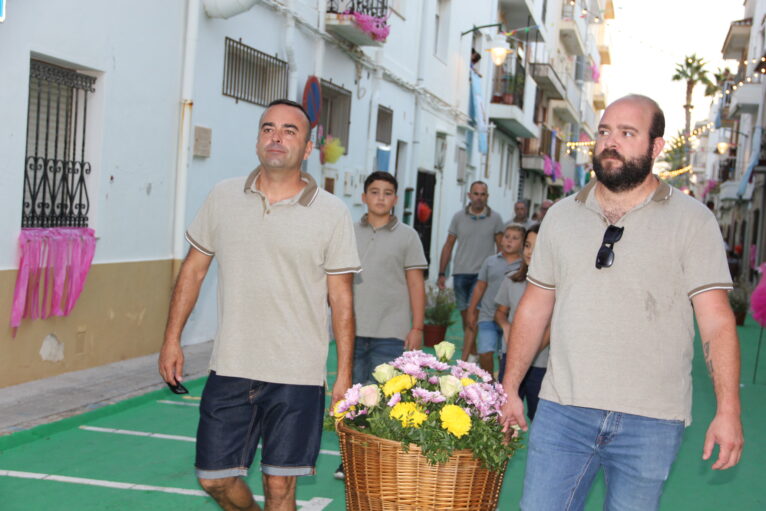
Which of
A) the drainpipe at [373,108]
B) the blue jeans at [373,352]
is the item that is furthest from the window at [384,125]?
the blue jeans at [373,352]

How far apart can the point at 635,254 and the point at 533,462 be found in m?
0.89

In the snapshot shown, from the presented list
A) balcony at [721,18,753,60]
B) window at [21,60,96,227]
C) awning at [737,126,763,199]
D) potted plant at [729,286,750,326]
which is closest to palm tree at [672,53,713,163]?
balcony at [721,18,753,60]

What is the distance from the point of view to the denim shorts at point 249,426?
4418 mm

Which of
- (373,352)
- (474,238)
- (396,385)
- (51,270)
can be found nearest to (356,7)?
(474,238)

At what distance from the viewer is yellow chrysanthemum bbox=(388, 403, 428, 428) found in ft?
12.7

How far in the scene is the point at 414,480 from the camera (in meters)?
3.80

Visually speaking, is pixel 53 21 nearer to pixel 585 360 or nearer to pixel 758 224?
pixel 585 360

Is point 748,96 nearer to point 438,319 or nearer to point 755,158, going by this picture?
point 755,158

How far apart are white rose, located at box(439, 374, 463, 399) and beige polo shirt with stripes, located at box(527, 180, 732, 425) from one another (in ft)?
1.46

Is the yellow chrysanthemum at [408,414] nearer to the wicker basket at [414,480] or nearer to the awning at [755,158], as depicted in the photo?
the wicker basket at [414,480]

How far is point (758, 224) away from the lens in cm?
3709

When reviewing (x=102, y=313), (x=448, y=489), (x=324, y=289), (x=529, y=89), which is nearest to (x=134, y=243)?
(x=102, y=313)

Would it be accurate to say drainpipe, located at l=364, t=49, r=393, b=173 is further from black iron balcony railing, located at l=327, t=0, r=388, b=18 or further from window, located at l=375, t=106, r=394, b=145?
black iron balcony railing, located at l=327, t=0, r=388, b=18

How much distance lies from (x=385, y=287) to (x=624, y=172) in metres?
3.21
